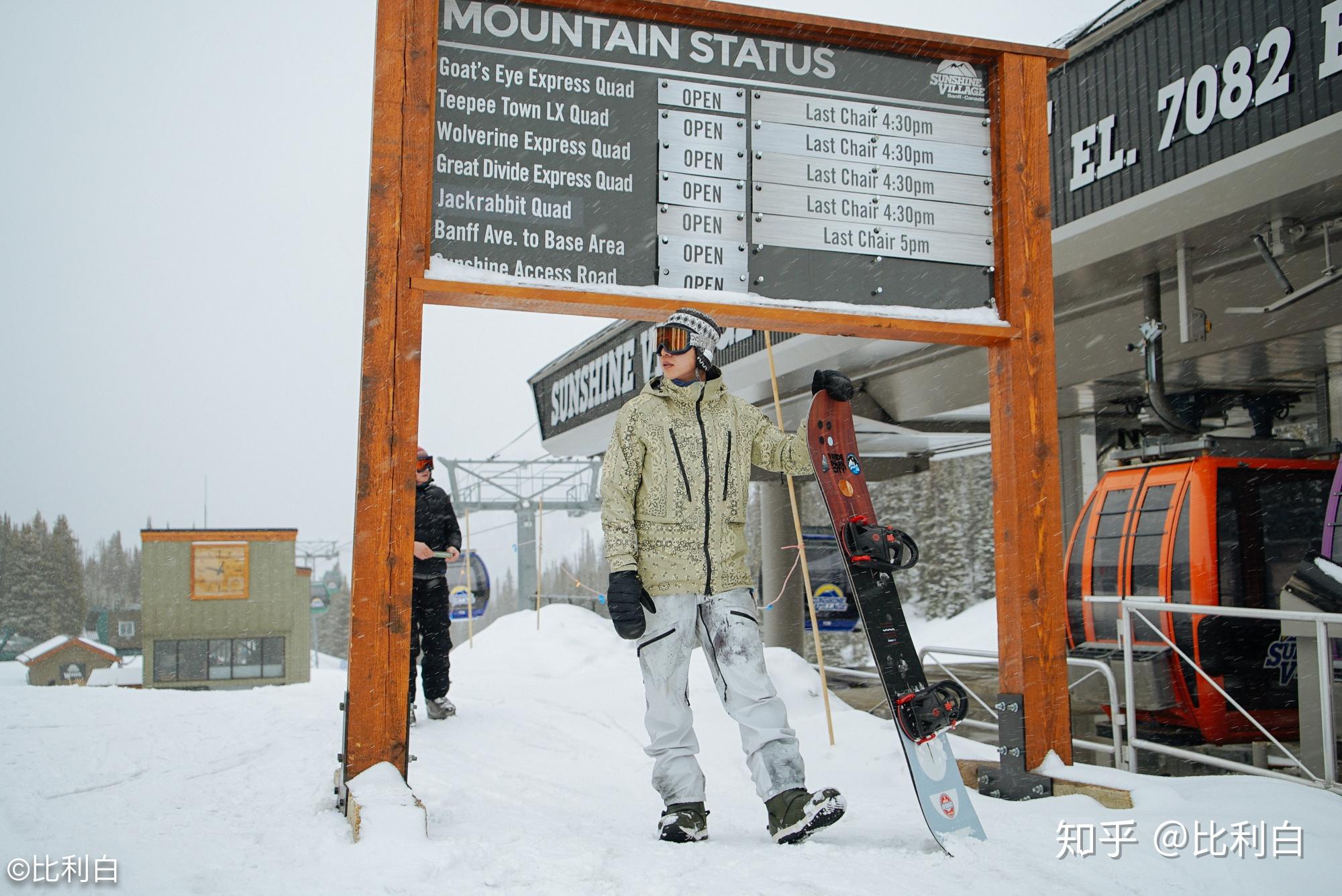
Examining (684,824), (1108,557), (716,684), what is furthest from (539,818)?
(1108,557)

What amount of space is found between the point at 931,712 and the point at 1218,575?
15.9 feet

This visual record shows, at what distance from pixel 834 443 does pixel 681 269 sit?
3.27 ft

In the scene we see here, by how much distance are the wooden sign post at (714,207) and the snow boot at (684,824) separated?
3.25ft

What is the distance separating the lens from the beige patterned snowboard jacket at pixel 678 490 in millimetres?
3256

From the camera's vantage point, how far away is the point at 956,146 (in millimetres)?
4379

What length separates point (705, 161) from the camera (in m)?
4.03

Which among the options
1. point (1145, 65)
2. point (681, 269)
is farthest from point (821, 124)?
point (1145, 65)

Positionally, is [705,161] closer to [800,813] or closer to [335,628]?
[800,813]

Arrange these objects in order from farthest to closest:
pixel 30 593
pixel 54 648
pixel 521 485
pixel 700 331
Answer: pixel 30 593 → pixel 54 648 → pixel 521 485 → pixel 700 331

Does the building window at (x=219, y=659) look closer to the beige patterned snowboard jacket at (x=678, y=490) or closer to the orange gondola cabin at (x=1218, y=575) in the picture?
the orange gondola cabin at (x=1218, y=575)

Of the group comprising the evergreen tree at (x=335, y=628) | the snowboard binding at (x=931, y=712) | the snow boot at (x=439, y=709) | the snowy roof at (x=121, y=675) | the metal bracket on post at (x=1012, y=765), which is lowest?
the evergreen tree at (x=335, y=628)

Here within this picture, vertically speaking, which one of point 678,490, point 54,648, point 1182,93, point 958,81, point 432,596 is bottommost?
point 54,648

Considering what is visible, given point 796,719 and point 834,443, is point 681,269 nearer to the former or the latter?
point 834,443

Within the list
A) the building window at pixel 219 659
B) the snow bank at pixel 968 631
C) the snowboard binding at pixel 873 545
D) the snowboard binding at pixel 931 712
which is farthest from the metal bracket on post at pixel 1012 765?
the building window at pixel 219 659
